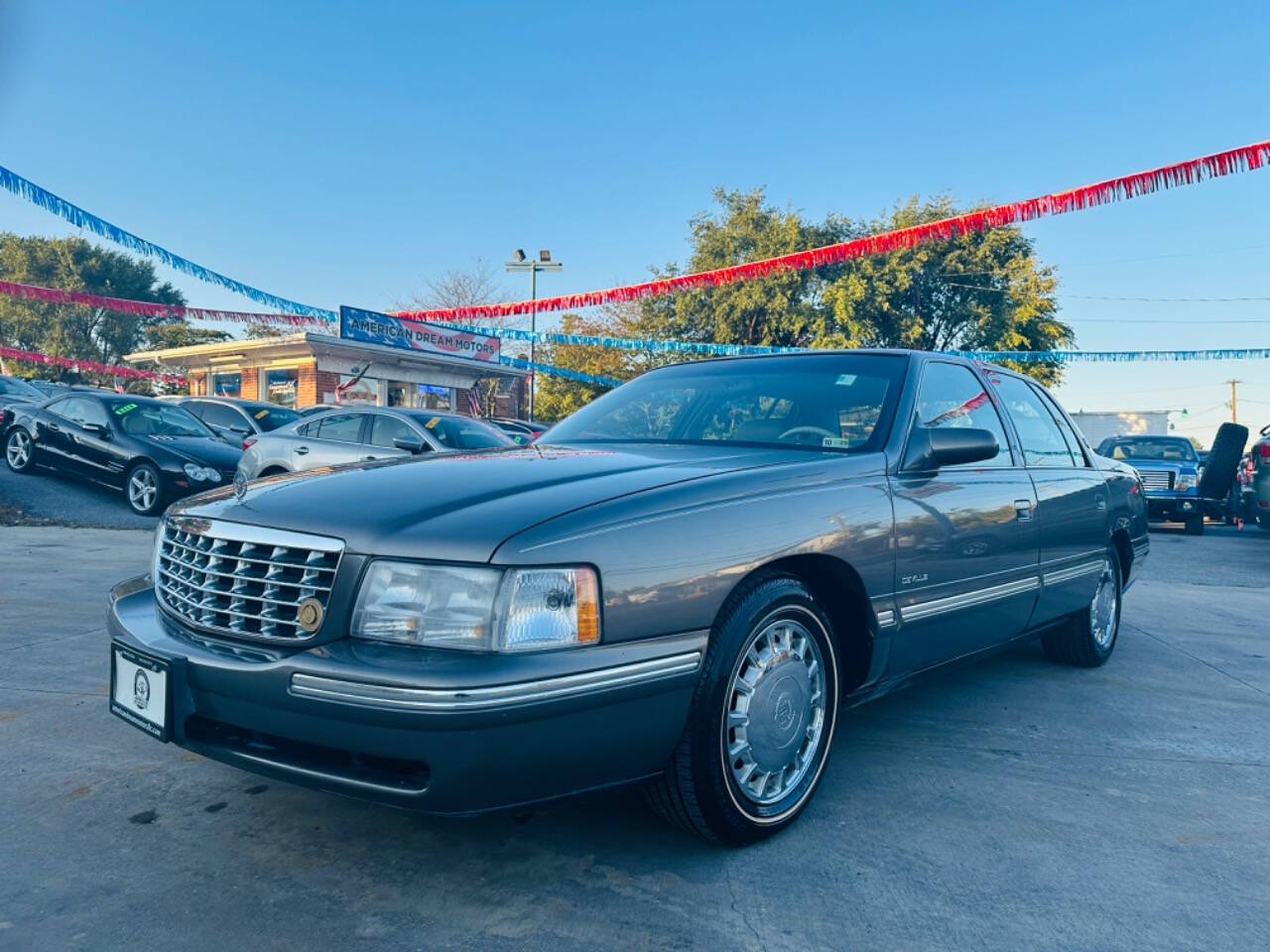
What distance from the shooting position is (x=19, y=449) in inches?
446

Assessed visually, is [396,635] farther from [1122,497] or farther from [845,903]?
[1122,497]

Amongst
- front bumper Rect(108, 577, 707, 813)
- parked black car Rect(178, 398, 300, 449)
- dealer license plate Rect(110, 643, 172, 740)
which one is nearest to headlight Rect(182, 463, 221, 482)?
parked black car Rect(178, 398, 300, 449)

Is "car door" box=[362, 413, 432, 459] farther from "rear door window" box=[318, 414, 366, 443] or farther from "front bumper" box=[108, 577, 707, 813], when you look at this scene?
"front bumper" box=[108, 577, 707, 813]

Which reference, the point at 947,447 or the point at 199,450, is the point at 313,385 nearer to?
the point at 199,450

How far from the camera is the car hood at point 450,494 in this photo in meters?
2.08

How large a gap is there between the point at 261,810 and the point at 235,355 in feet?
83.5

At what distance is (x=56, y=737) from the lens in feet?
10.5

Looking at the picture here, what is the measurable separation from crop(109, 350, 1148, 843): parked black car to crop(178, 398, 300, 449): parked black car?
39.6ft

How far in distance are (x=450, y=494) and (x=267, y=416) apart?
1334 centimetres

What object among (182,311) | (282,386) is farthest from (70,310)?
(182,311)

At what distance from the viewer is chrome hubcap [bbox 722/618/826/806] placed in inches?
97.2

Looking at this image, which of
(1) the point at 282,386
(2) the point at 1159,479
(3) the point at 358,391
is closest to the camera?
(2) the point at 1159,479

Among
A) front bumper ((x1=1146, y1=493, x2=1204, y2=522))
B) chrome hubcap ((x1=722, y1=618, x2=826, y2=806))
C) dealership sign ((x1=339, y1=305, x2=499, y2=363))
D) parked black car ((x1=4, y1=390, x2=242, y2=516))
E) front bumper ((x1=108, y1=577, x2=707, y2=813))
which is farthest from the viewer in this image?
dealership sign ((x1=339, y1=305, x2=499, y2=363))

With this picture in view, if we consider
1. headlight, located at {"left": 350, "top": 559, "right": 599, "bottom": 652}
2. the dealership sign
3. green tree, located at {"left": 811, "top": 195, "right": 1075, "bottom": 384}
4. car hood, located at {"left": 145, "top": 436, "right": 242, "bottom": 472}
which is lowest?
headlight, located at {"left": 350, "top": 559, "right": 599, "bottom": 652}
